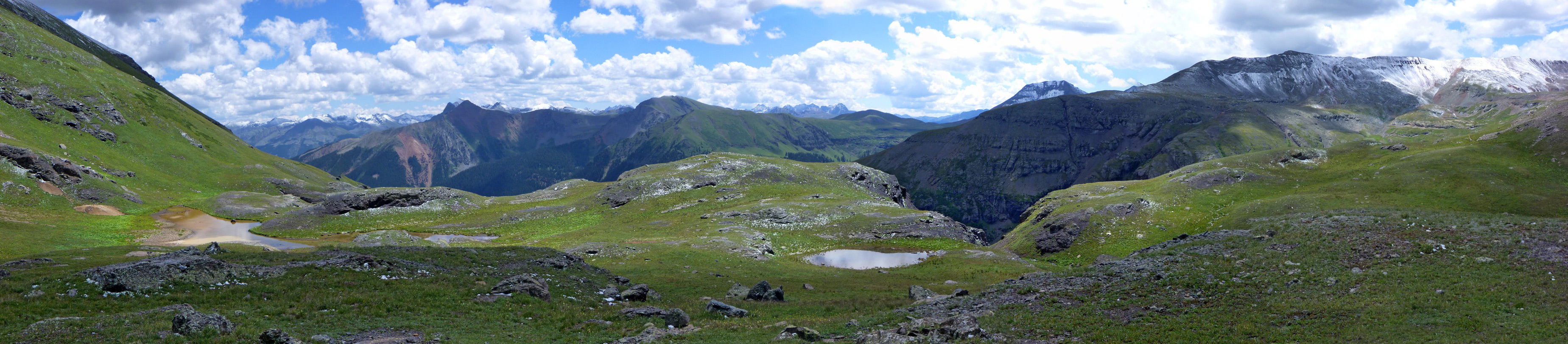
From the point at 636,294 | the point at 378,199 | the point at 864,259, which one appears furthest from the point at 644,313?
the point at 378,199

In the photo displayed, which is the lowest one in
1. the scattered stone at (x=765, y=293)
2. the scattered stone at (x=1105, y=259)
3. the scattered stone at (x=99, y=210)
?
the scattered stone at (x=1105, y=259)

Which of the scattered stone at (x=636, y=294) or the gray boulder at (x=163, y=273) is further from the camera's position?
the scattered stone at (x=636, y=294)

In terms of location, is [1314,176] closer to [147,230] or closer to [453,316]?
[453,316]

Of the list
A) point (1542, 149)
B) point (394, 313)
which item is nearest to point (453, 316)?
point (394, 313)

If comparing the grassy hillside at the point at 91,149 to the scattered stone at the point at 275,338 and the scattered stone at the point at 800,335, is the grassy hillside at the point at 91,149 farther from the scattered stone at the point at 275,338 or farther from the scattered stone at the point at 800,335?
the scattered stone at the point at 800,335

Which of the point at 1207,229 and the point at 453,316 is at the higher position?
the point at 453,316

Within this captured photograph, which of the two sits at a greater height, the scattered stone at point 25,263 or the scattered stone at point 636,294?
the scattered stone at point 25,263

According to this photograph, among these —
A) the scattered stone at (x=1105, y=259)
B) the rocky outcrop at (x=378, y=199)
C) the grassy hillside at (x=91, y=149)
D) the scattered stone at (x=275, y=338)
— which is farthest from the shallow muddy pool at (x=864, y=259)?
the rocky outcrop at (x=378, y=199)

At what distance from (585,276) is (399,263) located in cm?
1145

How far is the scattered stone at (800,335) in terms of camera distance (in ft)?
101

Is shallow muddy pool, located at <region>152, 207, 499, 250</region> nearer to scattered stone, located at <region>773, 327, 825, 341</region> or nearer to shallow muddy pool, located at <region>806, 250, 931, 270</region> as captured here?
shallow muddy pool, located at <region>806, 250, 931, 270</region>

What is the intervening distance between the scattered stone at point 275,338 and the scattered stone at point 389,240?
54543mm

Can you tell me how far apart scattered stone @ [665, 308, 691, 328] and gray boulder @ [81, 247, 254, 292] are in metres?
22.3

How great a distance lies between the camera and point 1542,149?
93625 millimetres
